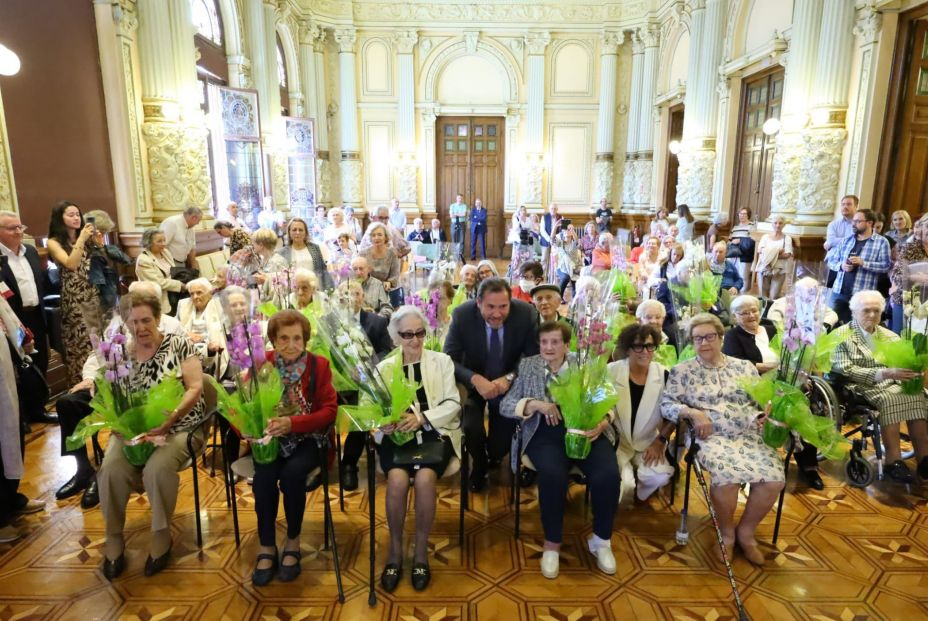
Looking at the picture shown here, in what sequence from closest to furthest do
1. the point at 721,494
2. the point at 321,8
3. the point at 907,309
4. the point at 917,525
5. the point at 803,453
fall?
the point at 721,494 < the point at 917,525 < the point at 907,309 < the point at 803,453 < the point at 321,8

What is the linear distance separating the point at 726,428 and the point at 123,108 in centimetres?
641

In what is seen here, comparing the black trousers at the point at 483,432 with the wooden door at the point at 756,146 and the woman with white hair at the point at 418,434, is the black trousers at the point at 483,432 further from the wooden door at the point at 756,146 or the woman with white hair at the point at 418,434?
the wooden door at the point at 756,146

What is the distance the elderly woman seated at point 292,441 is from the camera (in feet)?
8.45

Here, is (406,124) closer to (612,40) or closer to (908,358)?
(612,40)

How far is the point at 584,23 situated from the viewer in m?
13.3

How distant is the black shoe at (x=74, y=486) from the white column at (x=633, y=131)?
12362mm

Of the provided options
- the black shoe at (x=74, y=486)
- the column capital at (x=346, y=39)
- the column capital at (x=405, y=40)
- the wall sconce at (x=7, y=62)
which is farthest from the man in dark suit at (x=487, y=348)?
the column capital at (x=346, y=39)

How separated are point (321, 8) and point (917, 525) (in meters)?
13.7

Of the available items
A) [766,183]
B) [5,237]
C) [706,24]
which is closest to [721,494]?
[5,237]

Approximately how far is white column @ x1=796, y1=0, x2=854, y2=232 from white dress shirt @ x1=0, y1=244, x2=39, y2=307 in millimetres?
7680

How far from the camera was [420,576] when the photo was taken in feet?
8.48

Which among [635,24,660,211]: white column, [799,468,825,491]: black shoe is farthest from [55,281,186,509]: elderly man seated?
[635,24,660,211]: white column

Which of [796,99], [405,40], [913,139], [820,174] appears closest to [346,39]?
[405,40]

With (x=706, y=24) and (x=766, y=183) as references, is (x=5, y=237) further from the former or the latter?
(x=706, y=24)
